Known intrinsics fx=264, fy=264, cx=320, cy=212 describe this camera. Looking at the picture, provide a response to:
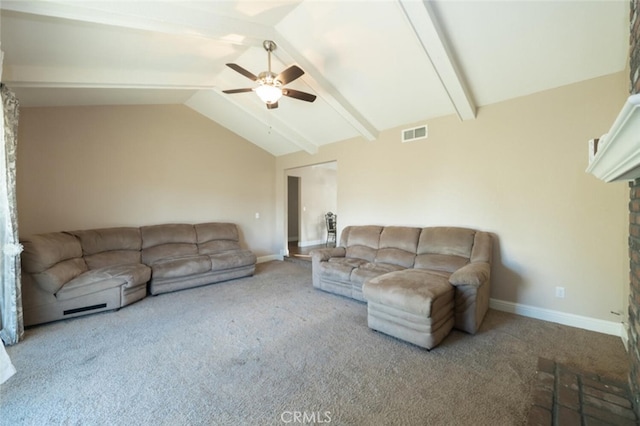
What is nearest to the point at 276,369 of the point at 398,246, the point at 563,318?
the point at 398,246

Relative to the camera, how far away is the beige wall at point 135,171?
3.72m

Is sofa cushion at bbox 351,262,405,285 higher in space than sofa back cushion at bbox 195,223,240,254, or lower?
A: lower

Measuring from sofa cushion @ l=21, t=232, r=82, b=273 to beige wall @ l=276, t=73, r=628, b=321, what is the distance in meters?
4.61

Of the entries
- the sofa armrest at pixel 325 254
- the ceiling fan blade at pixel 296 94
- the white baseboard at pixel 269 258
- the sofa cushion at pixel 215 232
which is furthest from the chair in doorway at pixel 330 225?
the ceiling fan blade at pixel 296 94

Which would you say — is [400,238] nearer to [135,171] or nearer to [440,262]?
[440,262]

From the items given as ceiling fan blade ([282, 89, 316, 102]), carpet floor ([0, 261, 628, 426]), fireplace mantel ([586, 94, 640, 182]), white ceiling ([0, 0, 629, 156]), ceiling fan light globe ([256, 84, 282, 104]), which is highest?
white ceiling ([0, 0, 629, 156])

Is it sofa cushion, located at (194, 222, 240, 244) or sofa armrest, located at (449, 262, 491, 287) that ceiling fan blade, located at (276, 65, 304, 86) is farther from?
sofa cushion, located at (194, 222, 240, 244)

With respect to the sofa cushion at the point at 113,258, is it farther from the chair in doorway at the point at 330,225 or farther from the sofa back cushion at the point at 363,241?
the chair in doorway at the point at 330,225

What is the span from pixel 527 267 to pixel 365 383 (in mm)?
2472

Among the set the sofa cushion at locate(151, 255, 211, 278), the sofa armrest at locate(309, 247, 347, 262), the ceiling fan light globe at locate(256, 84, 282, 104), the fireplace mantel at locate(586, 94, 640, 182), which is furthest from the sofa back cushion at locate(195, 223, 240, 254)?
the fireplace mantel at locate(586, 94, 640, 182)

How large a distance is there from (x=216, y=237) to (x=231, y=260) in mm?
802

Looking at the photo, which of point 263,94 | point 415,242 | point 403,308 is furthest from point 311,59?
point 403,308

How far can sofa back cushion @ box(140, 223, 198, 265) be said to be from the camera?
4.32m

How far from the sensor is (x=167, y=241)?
15.0 ft
